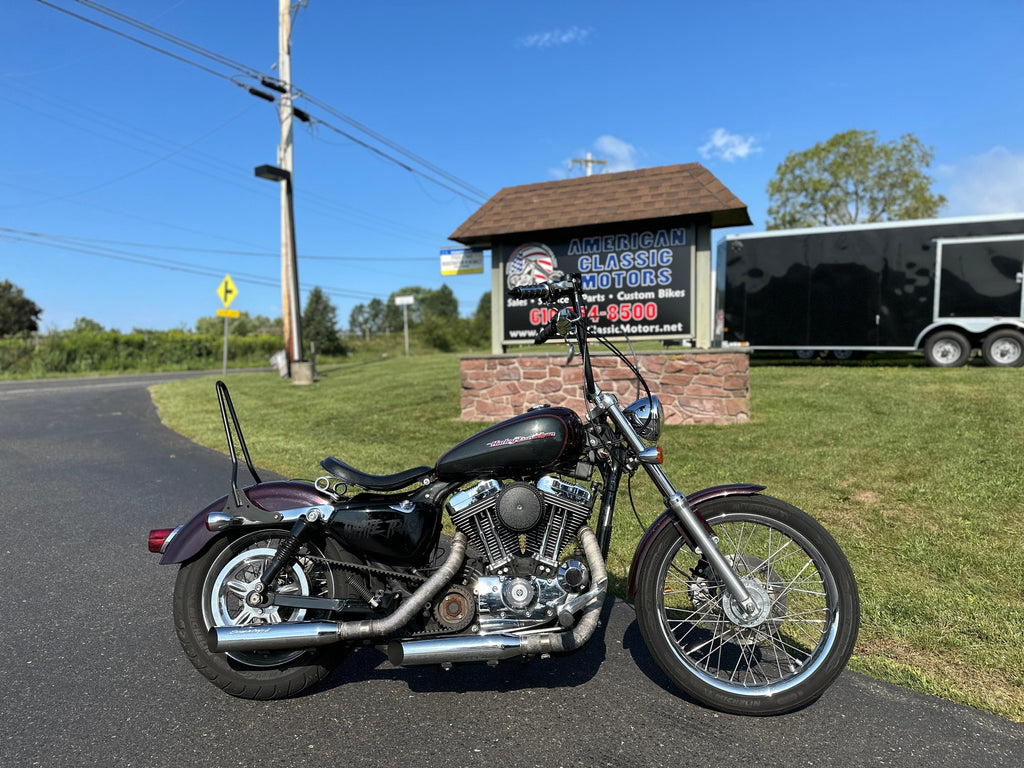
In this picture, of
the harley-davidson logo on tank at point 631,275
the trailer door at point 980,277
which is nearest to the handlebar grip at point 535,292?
the harley-davidson logo on tank at point 631,275

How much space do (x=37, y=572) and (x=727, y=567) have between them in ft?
14.0

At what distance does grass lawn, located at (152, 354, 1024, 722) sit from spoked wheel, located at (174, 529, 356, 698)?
6.18 feet

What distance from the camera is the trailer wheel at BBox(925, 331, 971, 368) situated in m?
13.6

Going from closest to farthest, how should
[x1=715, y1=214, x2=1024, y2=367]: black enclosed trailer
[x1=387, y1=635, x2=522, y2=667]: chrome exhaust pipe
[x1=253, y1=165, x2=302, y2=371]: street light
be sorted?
[x1=387, y1=635, x2=522, y2=667]: chrome exhaust pipe, [x1=715, y1=214, x2=1024, y2=367]: black enclosed trailer, [x1=253, y1=165, x2=302, y2=371]: street light

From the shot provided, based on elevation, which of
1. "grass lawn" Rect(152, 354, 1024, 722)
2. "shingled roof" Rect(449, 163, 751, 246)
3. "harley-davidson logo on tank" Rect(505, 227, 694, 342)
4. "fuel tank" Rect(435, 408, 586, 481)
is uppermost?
"shingled roof" Rect(449, 163, 751, 246)

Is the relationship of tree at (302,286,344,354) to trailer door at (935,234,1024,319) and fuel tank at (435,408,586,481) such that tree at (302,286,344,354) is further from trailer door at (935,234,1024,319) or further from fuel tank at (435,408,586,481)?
fuel tank at (435,408,586,481)

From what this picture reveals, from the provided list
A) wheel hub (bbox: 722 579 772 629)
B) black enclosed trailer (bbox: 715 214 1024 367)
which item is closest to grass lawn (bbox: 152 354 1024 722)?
wheel hub (bbox: 722 579 772 629)

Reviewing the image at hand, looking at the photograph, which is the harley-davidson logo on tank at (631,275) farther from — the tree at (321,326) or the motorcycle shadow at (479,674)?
the tree at (321,326)

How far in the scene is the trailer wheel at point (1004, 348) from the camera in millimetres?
13031

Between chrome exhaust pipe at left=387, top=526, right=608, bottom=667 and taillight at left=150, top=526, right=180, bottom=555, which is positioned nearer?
chrome exhaust pipe at left=387, top=526, right=608, bottom=667

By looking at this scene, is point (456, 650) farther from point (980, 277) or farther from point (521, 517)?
point (980, 277)

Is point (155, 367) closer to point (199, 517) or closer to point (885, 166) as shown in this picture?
point (199, 517)

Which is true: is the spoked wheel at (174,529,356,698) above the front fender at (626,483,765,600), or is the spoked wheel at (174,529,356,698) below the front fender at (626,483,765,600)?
below

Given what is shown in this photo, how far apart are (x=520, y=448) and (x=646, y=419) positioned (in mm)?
562
